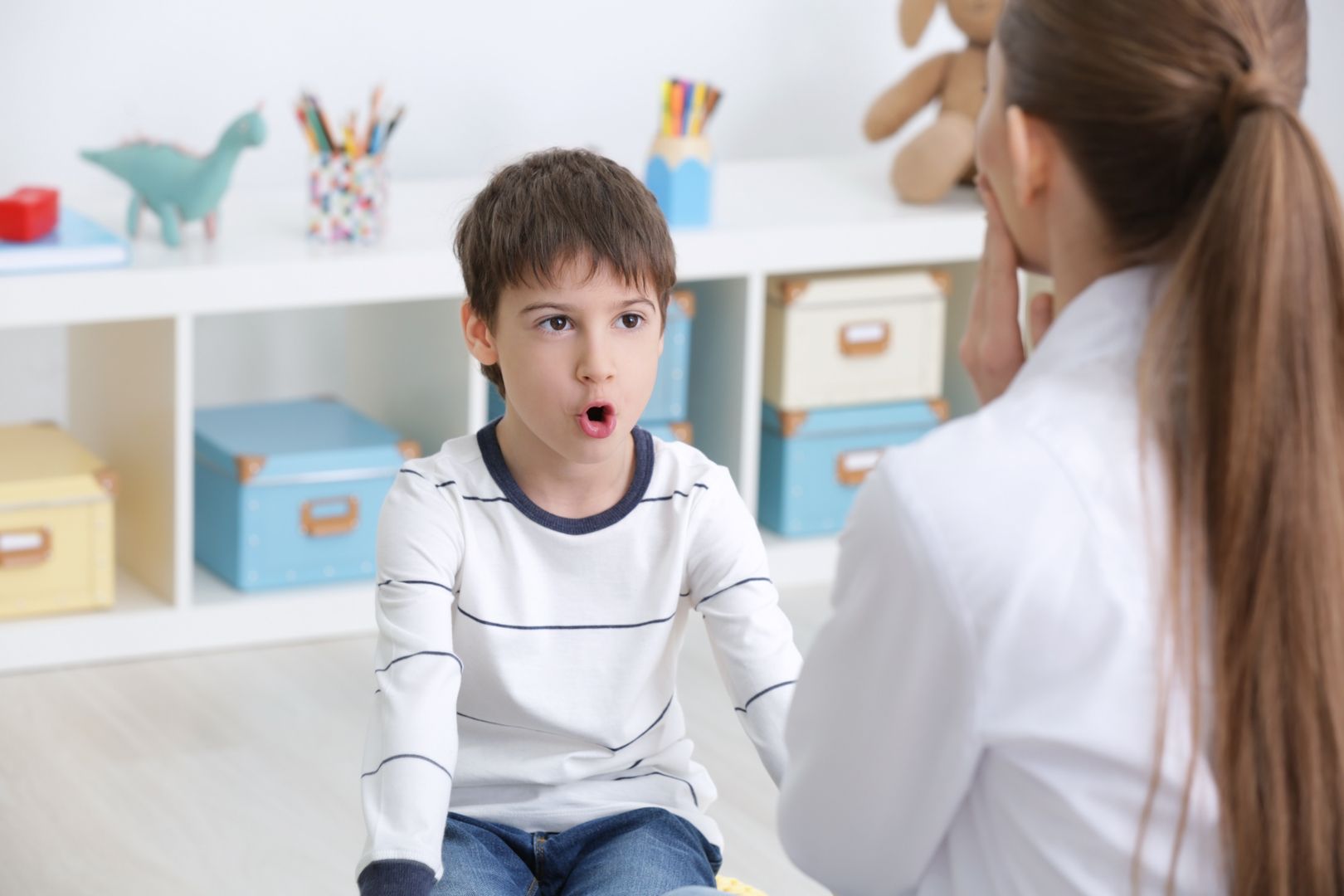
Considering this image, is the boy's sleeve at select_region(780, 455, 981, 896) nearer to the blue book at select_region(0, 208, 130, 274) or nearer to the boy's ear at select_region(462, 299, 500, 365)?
the boy's ear at select_region(462, 299, 500, 365)

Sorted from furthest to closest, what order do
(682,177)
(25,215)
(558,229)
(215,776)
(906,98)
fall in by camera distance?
1. (906,98)
2. (682,177)
3. (25,215)
4. (215,776)
5. (558,229)

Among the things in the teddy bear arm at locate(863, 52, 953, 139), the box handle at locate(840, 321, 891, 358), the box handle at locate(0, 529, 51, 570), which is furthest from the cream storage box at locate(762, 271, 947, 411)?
the box handle at locate(0, 529, 51, 570)

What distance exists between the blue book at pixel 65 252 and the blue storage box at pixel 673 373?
54 cm

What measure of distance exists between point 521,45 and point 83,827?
1.39 m

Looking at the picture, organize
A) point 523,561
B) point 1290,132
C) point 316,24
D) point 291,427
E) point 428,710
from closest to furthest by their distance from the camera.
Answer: point 1290,132 → point 428,710 → point 523,561 → point 291,427 → point 316,24

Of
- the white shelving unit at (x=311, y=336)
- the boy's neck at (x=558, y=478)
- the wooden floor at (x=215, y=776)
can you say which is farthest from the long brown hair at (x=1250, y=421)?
the white shelving unit at (x=311, y=336)

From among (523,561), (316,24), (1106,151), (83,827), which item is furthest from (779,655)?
(316,24)

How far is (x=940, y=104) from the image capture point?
273cm

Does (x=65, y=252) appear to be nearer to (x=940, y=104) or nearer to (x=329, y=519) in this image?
(x=329, y=519)

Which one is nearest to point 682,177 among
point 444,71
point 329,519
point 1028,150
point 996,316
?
point 444,71

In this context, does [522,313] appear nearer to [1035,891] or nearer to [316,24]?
[1035,891]

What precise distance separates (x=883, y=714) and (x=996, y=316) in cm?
25

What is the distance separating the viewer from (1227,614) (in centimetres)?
77

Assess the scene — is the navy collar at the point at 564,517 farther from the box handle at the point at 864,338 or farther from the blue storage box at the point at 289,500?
the box handle at the point at 864,338
